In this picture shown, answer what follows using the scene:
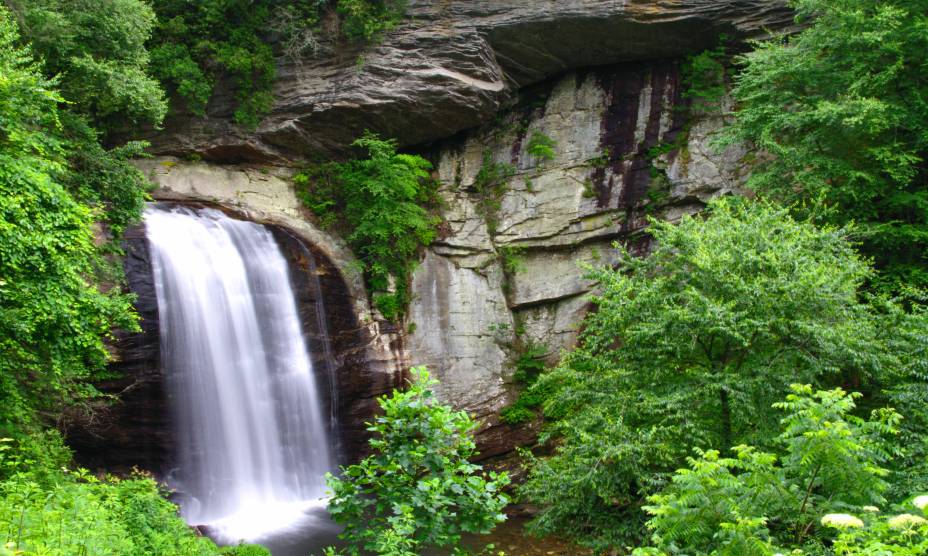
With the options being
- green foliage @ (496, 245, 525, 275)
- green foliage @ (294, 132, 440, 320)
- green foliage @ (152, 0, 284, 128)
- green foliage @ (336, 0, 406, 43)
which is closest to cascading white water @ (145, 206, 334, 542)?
green foliage @ (294, 132, 440, 320)

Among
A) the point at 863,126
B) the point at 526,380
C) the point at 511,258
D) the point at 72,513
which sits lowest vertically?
the point at 526,380

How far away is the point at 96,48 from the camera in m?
14.0

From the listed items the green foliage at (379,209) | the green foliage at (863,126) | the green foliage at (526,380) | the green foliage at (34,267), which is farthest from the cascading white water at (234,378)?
the green foliage at (863,126)

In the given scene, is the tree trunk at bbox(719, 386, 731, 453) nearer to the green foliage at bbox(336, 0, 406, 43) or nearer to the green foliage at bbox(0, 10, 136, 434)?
the green foliage at bbox(0, 10, 136, 434)

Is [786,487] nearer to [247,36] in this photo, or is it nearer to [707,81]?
[707,81]

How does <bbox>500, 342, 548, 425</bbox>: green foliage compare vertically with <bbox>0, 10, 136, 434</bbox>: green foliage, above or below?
below

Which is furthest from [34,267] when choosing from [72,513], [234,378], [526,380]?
[526,380]

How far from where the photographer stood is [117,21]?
13.9 meters

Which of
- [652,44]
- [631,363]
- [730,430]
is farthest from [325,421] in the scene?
[652,44]

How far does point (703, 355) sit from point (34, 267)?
31.6 ft

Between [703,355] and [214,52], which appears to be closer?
[703,355]

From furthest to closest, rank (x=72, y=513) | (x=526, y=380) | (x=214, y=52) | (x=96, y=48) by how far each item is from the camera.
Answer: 1. (x=214, y=52)
2. (x=526, y=380)
3. (x=96, y=48)
4. (x=72, y=513)

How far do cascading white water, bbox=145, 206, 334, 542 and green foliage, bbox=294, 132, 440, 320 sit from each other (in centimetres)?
271

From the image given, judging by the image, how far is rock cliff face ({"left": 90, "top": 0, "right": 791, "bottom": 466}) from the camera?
18609 mm
